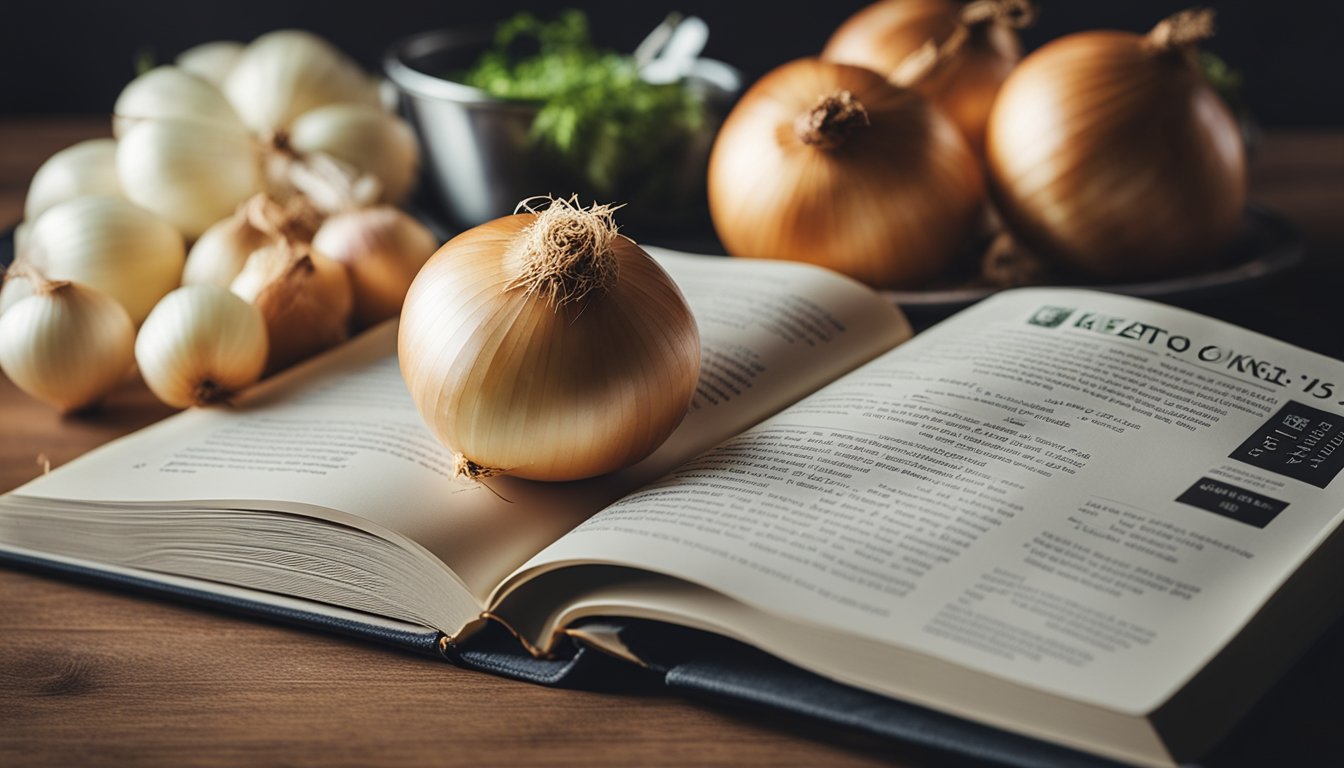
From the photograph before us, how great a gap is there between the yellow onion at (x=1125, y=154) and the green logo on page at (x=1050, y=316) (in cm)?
15

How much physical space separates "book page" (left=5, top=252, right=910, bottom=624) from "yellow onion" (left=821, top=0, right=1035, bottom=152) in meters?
0.25

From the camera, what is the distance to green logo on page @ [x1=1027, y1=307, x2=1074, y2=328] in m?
0.67

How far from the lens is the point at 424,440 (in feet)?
1.96

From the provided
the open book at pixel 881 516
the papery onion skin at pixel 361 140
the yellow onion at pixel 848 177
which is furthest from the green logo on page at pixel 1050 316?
the papery onion skin at pixel 361 140

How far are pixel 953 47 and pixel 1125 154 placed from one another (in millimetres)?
166

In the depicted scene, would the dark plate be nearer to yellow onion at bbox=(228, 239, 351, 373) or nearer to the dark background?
yellow onion at bbox=(228, 239, 351, 373)

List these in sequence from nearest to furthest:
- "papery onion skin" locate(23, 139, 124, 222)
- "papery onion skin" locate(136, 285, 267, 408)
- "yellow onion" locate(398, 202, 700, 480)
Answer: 1. "yellow onion" locate(398, 202, 700, 480)
2. "papery onion skin" locate(136, 285, 267, 408)
3. "papery onion skin" locate(23, 139, 124, 222)

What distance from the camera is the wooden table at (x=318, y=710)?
1.51 ft

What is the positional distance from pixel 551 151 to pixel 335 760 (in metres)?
0.63

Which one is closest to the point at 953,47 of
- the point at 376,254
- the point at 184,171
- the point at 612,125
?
the point at 612,125

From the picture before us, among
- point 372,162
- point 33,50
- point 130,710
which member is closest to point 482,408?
point 130,710

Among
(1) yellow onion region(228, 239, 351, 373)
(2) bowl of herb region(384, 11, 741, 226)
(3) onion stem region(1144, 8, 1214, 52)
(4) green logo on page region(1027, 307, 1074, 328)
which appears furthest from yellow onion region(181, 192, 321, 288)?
(3) onion stem region(1144, 8, 1214, 52)

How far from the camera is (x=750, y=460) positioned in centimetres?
56

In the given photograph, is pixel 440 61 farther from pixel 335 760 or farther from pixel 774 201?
pixel 335 760
